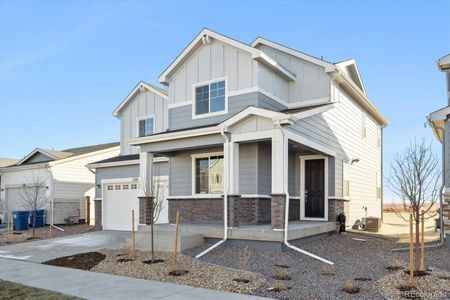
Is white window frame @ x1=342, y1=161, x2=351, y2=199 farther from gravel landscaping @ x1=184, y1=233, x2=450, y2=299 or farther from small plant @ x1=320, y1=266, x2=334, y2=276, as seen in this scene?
small plant @ x1=320, y1=266, x2=334, y2=276

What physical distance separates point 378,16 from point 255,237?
27.4ft

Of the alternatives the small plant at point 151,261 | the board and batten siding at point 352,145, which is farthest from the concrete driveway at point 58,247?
the board and batten siding at point 352,145

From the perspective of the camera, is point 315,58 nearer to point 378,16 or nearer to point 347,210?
point 378,16

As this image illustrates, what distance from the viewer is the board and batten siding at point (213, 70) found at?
13.7 metres

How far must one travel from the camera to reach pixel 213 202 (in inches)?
556

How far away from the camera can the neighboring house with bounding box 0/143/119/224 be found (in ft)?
74.3

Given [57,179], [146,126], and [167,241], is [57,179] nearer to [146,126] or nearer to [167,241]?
[146,126]

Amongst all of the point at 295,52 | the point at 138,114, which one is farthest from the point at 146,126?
the point at 295,52

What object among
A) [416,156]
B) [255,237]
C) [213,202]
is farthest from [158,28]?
[416,156]

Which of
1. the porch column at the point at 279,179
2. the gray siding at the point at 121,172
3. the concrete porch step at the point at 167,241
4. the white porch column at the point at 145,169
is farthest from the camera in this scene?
the gray siding at the point at 121,172

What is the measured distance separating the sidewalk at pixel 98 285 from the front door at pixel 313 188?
323 inches

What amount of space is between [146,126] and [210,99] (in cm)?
702

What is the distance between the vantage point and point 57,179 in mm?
22844

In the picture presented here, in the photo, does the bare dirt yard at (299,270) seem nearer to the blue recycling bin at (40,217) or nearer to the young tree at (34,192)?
the blue recycling bin at (40,217)
